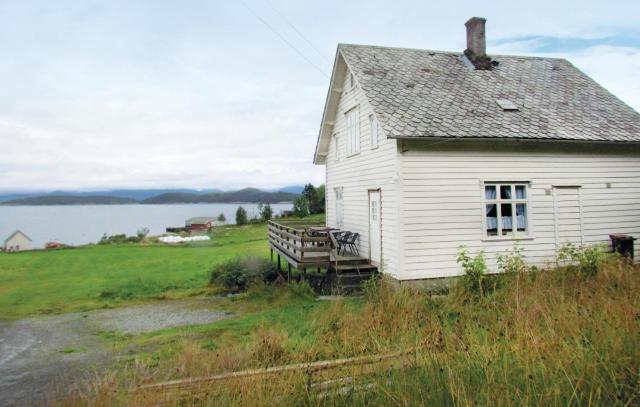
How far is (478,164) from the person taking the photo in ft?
43.8

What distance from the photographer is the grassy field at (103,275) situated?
1684 centimetres

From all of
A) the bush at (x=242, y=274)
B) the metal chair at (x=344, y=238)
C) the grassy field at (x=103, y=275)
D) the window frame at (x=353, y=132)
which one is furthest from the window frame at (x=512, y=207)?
the grassy field at (x=103, y=275)

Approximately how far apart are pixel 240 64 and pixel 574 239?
18590 millimetres

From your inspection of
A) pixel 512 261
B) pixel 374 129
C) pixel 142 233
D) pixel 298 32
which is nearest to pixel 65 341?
pixel 374 129

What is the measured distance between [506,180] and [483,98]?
3.27m

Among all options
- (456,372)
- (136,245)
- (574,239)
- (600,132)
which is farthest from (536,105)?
(136,245)

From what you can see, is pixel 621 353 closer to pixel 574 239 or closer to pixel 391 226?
pixel 391 226

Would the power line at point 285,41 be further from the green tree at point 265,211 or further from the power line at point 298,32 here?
the green tree at point 265,211

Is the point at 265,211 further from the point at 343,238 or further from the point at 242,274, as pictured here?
the point at 343,238

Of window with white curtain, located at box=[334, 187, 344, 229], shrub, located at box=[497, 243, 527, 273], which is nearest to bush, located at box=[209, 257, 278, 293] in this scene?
window with white curtain, located at box=[334, 187, 344, 229]

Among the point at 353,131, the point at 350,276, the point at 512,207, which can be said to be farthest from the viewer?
the point at 353,131

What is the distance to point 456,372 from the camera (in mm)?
4055

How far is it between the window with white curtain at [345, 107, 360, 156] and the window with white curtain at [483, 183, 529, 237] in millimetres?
5269

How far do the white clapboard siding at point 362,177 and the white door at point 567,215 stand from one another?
551 centimetres
